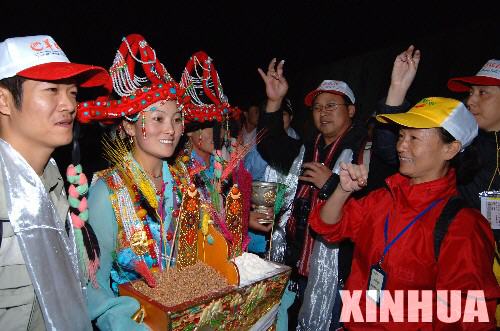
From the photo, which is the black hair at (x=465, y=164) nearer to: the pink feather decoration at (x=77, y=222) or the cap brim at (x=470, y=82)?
the cap brim at (x=470, y=82)

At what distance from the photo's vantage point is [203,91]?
2.66 m

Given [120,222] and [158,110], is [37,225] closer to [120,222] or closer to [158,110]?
[120,222]

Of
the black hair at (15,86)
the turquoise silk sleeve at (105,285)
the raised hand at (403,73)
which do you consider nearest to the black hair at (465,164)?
the raised hand at (403,73)

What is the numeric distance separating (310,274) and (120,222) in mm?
1984

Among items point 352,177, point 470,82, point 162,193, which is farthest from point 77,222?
point 470,82

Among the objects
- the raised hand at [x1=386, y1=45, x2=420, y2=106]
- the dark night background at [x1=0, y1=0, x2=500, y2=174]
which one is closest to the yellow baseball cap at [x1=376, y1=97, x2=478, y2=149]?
the raised hand at [x1=386, y1=45, x2=420, y2=106]

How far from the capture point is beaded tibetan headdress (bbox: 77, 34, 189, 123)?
1976 mm

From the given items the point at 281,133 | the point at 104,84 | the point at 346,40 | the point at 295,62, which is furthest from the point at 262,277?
the point at 295,62

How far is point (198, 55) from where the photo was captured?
246 centimetres

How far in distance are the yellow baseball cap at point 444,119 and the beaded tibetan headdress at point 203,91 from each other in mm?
1131

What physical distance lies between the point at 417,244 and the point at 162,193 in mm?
1415

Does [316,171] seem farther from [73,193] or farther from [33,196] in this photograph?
[33,196]

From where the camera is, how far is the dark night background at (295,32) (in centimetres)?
416

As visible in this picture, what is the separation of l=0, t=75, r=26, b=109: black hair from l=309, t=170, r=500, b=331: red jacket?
1.67 meters
